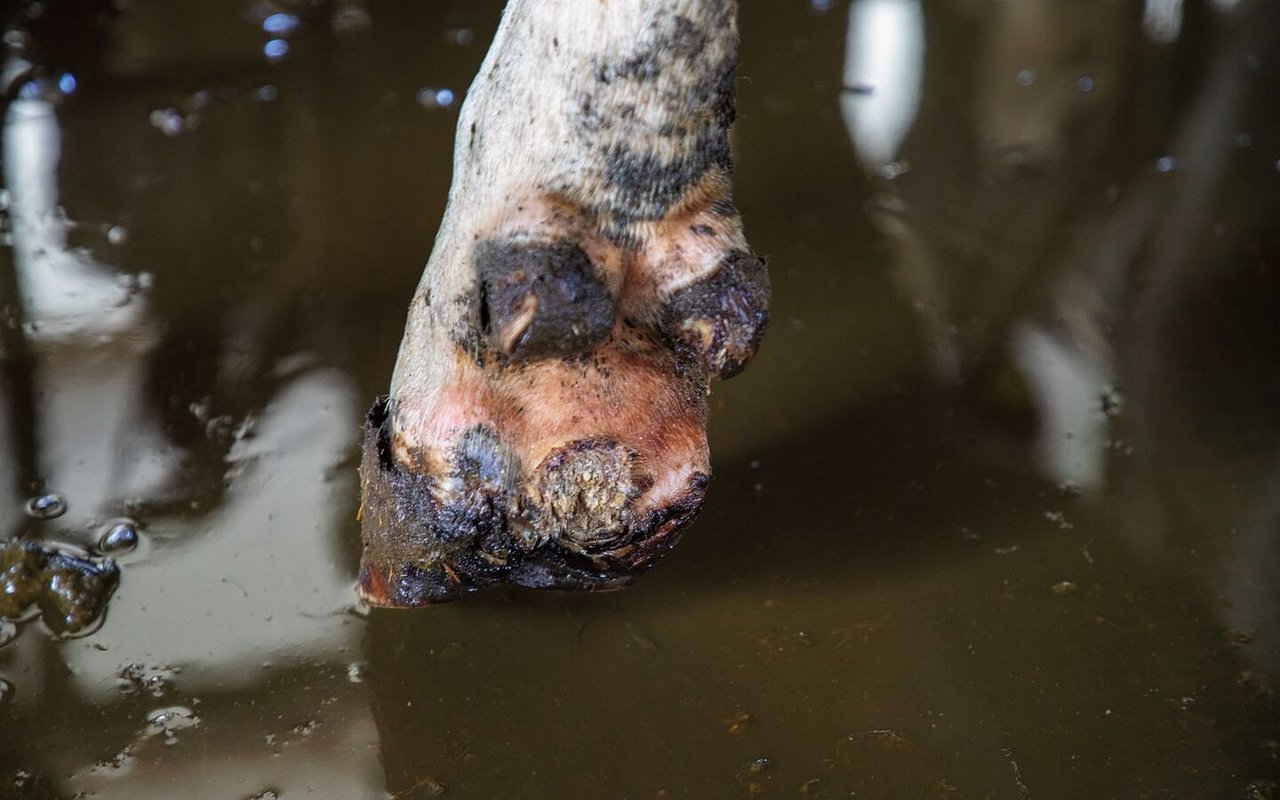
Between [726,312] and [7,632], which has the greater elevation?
[726,312]

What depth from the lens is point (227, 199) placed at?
233 centimetres

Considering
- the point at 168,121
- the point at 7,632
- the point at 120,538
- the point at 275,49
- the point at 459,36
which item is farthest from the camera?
the point at 459,36

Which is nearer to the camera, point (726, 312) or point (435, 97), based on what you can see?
point (726, 312)

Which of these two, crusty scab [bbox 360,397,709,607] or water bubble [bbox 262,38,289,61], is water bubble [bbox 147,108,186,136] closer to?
water bubble [bbox 262,38,289,61]

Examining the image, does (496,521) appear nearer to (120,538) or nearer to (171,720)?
(171,720)

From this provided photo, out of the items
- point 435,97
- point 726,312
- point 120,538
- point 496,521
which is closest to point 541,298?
point 726,312

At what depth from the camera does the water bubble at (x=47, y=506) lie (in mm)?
1706

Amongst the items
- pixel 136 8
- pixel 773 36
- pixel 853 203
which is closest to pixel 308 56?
pixel 136 8

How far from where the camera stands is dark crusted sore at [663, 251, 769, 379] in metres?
1.32

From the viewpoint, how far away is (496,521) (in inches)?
56.2

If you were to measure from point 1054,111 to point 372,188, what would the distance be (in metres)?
1.43

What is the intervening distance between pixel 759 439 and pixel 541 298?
2.34 ft

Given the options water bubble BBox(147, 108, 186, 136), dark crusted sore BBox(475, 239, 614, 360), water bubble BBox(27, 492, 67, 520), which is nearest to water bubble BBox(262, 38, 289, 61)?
water bubble BBox(147, 108, 186, 136)

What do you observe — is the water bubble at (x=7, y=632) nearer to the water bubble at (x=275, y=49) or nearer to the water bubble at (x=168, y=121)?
the water bubble at (x=168, y=121)
